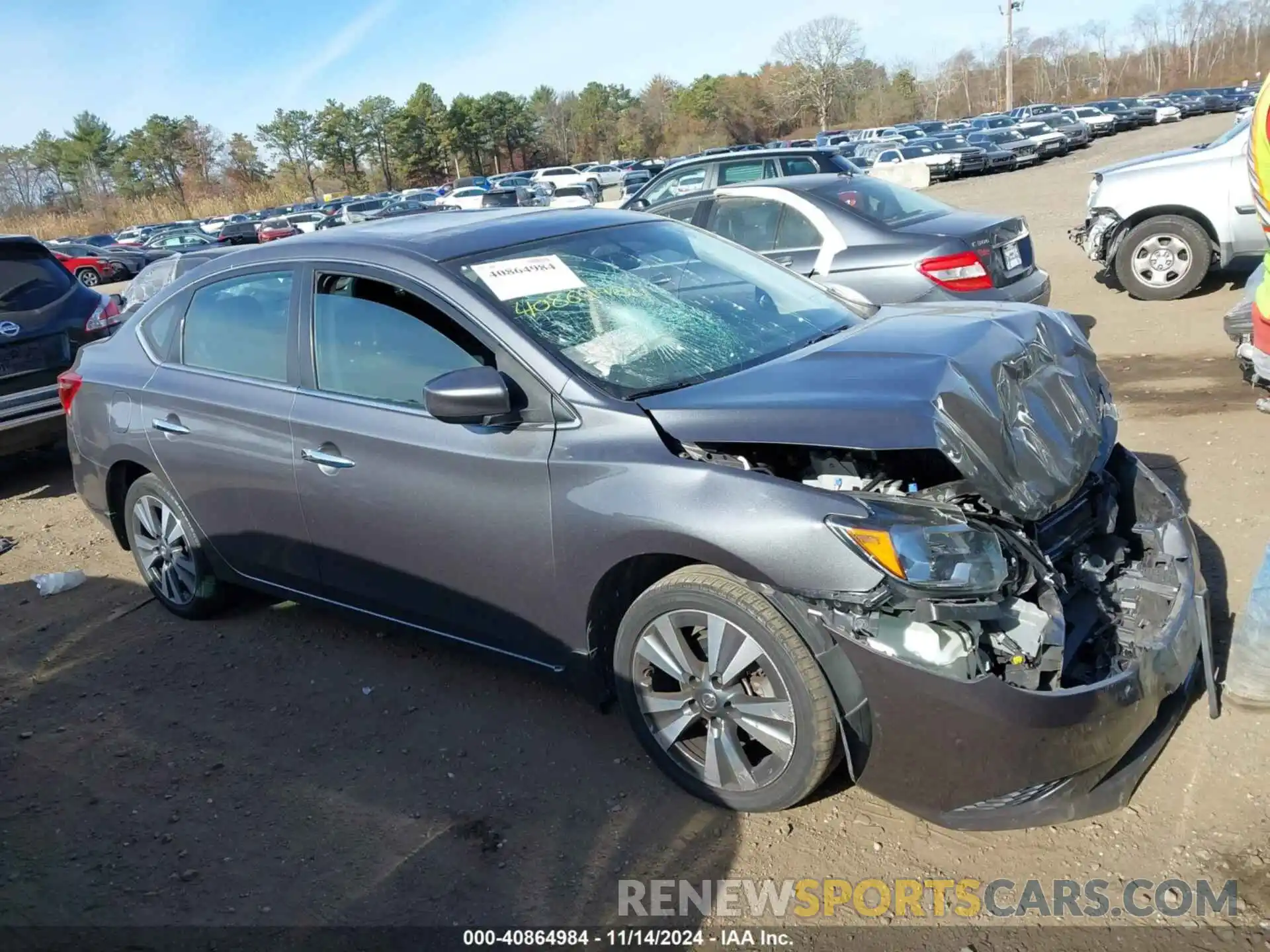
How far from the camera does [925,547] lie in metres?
2.69

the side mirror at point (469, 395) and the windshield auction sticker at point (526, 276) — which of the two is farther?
the windshield auction sticker at point (526, 276)

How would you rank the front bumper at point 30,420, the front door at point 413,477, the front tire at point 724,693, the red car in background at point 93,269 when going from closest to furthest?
the front tire at point 724,693 → the front door at point 413,477 → the front bumper at point 30,420 → the red car in background at point 93,269

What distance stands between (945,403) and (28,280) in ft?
23.9

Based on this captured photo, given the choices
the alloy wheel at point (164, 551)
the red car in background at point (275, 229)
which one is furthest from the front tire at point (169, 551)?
the red car in background at point (275, 229)

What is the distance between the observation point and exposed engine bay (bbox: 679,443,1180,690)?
2.66 m

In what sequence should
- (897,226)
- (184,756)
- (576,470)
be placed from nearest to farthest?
(576,470)
(184,756)
(897,226)

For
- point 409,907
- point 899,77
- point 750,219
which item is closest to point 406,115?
point 899,77

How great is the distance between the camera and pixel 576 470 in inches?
124

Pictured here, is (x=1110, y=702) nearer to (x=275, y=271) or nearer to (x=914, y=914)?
(x=914, y=914)

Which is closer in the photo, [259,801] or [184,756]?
[259,801]

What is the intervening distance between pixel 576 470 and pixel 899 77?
102104 mm

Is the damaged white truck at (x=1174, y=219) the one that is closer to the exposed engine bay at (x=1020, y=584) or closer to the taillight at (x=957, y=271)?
the taillight at (x=957, y=271)

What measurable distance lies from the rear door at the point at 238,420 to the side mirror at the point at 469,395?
1.05 metres

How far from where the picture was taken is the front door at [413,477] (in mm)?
3324
